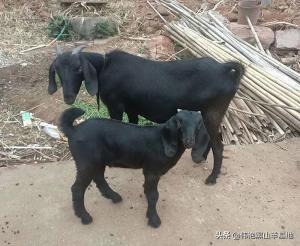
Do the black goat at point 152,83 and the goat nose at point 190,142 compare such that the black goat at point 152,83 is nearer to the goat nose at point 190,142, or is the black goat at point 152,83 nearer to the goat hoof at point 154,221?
the goat nose at point 190,142

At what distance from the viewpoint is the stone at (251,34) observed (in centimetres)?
749

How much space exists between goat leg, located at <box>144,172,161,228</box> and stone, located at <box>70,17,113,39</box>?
15.2ft

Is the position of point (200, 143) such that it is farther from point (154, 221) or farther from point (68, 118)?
point (68, 118)

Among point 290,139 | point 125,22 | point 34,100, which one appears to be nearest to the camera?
point 290,139

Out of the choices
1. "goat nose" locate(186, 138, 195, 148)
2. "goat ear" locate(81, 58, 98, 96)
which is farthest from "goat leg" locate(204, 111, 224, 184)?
"goat ear" locate(81, 58, 98, 96)

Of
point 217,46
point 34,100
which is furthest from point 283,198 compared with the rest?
point 34,100

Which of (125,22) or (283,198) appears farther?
(125,22)

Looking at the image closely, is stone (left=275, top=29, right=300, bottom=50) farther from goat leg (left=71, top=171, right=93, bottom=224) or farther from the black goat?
goat leg (left=71, top=171, right=93, bottom=224)

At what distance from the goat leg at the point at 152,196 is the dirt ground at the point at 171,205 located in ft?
0.25

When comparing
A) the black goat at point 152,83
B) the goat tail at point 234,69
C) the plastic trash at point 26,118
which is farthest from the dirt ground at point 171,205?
the goat tail at point 234,69

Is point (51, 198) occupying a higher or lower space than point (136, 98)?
lower

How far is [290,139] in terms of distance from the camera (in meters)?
5.38

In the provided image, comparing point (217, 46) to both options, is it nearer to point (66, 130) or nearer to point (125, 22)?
point (125, 22)

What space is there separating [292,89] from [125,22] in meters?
3.79
